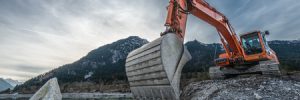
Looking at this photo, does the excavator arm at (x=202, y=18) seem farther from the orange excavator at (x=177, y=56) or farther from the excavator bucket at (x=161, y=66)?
the excavator bucket at (x=161, y=66)

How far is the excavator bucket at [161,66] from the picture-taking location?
7719mm

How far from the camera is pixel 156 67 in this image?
7.87m

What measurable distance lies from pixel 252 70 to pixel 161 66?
7683 millimetres

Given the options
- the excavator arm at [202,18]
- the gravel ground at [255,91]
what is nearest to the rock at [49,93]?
the excavator arm at [202,18]

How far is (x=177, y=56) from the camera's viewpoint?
8.14 m

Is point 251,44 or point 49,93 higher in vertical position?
point 251,44

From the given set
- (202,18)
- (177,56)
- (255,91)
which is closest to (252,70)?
(202,18)

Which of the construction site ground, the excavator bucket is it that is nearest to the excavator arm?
the excavator bucket

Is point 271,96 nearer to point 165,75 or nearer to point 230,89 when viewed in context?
point 230,89

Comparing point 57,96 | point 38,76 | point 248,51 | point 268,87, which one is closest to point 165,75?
point 57,96

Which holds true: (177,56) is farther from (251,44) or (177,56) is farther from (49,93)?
(251,44)

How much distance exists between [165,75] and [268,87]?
4.46 m

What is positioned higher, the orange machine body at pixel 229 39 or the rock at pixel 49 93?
the orange machine body at pixel 229 39

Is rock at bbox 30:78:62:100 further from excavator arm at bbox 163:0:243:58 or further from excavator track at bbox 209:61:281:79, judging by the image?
excavator track at bbox 209:61:281:79
